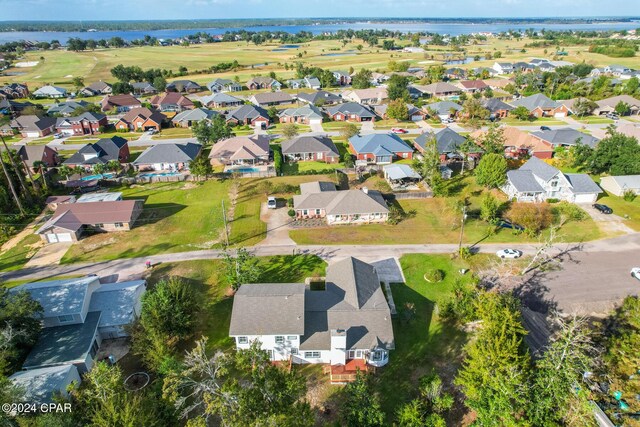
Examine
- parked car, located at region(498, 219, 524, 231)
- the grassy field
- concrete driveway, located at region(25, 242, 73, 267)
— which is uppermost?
parked car, located at region(498, 219, 524, 231)

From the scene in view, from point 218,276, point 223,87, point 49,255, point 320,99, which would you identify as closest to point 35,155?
point 49,255

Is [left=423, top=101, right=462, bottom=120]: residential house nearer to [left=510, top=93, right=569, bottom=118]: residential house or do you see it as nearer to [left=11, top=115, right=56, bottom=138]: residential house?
[left=510, top=93, right=569, bottom=118]: residential house

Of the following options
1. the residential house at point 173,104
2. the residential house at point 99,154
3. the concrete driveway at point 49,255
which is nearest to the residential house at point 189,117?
the residential house at point 173,104

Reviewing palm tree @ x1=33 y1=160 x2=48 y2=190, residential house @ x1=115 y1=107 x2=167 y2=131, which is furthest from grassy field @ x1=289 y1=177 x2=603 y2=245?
residential house @ x1=115 y1=107 x2=167 y2=131

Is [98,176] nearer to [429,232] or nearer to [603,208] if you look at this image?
[429,232]

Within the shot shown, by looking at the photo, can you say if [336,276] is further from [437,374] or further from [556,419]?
[556,419]

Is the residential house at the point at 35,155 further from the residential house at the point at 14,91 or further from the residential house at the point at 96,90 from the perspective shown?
the residential house at the point at 14,91
